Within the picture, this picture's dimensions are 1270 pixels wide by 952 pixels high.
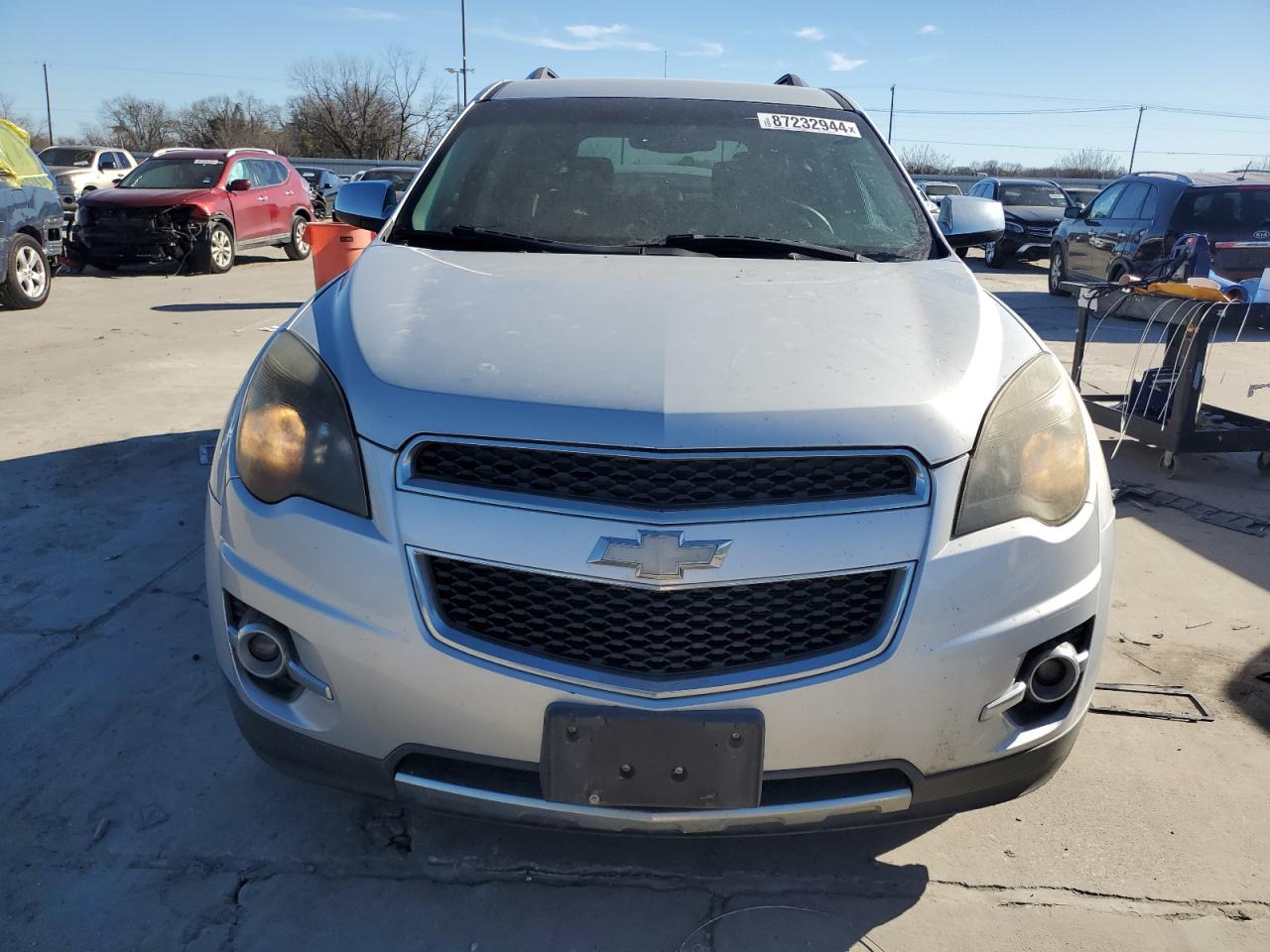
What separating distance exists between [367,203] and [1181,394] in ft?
13.8

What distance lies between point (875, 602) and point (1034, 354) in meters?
0.78

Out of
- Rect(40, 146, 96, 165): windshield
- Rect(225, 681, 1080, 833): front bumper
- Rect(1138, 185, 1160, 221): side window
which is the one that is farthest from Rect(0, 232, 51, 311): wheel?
Rect(40, 146, 96, 165): windshield

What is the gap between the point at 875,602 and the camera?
5.90 ft

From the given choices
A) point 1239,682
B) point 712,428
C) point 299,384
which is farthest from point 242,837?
point 1239,682

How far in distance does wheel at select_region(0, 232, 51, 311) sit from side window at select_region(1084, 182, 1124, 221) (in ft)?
40.1

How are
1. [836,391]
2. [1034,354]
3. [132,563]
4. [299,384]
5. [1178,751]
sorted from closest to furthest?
1. [836,391]
2. [299,384]
3. [1034,354]
4. [1178,751]
5. [132,563]

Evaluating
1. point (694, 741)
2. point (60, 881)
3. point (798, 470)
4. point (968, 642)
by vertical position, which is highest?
point (798, 470)

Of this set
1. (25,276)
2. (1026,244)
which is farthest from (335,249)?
(1026,244)

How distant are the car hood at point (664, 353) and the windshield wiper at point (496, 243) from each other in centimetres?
21

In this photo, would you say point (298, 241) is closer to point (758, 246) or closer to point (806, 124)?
point (806, 124)

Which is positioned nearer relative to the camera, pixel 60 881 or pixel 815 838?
pixel 60 881

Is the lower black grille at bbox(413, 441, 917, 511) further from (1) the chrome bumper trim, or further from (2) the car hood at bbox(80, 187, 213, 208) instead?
(2) the car hood at bbox(80, 187, 213, 208)

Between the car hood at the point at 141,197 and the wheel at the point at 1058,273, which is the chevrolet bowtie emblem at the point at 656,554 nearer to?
the wheel at the point at 1058,273

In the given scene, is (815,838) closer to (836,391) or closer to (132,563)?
(836,391)
